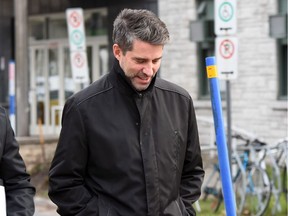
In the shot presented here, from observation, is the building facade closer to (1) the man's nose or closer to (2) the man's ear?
(2) the man's ear

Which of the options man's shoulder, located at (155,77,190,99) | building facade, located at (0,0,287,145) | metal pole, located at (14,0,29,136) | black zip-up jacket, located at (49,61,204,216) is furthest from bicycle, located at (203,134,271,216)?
metal pole, located at (14,0,29,136)

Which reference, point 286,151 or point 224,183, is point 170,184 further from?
point 286,151

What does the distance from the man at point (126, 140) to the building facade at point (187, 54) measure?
29.5ft

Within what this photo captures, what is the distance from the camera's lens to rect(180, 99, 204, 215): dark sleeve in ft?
12.4

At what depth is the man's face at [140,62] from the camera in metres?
3.36

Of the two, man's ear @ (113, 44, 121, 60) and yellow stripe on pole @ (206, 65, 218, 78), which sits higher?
man's ear @ (113, 44, 121, 60)

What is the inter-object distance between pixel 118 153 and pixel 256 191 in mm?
6346

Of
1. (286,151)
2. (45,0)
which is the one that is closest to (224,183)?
(286,151)

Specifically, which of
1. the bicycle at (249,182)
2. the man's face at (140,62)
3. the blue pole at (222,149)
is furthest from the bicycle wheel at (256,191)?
the man's face at (140,62)

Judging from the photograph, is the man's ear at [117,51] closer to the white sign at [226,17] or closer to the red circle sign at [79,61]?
the white sign at [226,17]

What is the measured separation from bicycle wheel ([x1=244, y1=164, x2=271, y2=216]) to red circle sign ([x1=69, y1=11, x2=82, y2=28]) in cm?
399

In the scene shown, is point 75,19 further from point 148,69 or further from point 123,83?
point 148,69

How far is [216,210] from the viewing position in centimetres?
1009

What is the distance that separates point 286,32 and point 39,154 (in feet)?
→ 16.1
